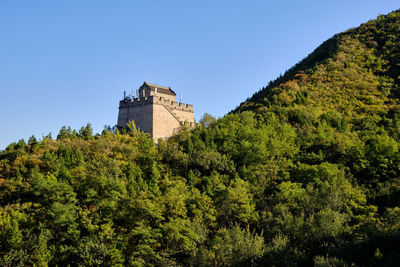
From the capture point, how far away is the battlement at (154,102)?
47.2 m

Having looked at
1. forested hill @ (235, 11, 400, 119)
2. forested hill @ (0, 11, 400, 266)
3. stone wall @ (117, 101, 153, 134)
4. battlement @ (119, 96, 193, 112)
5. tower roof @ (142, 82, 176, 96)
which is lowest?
forested hill @ (0, 11, 400, 266)

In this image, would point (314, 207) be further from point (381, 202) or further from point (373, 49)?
point (373, 49)

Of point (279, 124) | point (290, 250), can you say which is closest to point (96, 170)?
point (290, 250)

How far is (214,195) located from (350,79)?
47.6 metres

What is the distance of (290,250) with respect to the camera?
86.6 feet

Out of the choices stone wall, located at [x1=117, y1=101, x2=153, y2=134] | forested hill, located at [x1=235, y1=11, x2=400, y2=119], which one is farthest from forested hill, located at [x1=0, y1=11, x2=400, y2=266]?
forested hill, located at [x1=235, y1=11, x2=400, y2=119]

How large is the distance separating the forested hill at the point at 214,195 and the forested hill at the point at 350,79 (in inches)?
228

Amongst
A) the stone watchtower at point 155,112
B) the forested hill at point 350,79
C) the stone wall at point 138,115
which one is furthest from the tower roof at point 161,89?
the forested hill at point 350,79

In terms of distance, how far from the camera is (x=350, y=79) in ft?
228

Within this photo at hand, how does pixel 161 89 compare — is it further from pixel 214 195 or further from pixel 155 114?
pixel 214 195

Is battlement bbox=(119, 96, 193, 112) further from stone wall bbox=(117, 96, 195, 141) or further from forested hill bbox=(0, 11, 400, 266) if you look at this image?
forested hill bbox=(0, 11, 400, 266)

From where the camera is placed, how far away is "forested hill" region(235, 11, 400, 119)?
200 ft

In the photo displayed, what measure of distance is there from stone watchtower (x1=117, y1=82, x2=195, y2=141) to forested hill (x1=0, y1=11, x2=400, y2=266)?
238 cm

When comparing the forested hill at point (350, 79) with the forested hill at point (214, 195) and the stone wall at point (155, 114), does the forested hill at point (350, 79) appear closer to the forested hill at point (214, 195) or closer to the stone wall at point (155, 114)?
the forested hill at point (214, 195)
